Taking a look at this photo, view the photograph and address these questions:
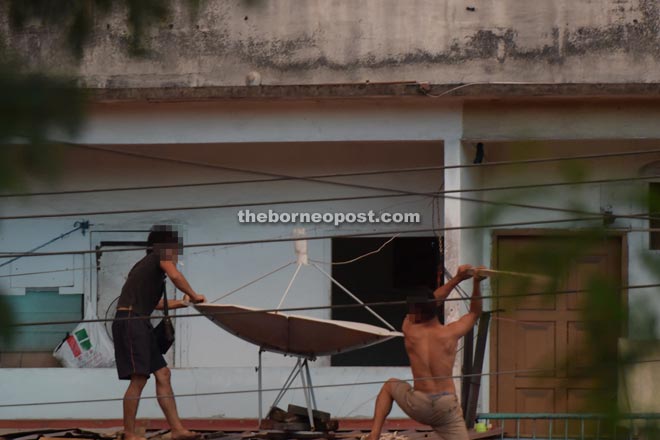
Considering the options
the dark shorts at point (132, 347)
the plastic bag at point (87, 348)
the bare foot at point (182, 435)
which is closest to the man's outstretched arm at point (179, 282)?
the dark shorts at point (132, 347)

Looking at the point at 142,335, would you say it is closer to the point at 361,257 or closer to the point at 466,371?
the point at 466,371

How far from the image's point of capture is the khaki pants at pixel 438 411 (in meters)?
10.4

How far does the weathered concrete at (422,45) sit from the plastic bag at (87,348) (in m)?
2.54

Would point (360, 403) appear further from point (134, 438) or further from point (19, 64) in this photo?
point (19, 64)

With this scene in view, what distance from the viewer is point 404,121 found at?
13.0 meters

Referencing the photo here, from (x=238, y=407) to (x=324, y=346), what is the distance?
2629mm

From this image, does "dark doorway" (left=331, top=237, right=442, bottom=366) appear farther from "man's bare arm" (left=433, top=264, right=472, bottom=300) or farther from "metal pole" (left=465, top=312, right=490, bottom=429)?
"man's bare arm" (left=433, top=264, right=472, bottom=300)

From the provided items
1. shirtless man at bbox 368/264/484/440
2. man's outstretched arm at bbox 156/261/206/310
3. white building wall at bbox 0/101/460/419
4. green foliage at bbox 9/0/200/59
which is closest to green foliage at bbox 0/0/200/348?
green foliage at bbox 9/0/200/59

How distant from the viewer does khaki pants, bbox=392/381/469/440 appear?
10.4 metres

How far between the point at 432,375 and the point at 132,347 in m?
2.28

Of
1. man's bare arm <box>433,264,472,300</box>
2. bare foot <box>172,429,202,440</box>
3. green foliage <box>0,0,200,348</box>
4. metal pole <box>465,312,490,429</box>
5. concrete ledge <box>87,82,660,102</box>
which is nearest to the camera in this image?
green foliage <box>0,0,200,348</box>

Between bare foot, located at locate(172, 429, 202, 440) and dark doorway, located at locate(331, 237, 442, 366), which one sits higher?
dark doorway, located at locate(331, 237, 442, 366)

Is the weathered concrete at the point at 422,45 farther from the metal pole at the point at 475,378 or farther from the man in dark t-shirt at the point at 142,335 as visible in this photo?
the metal pole at the point at 475,378

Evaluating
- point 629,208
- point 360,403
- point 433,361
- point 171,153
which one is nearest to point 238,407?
point 360,403
